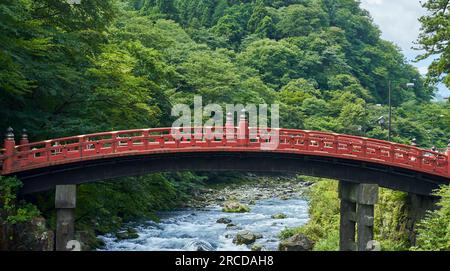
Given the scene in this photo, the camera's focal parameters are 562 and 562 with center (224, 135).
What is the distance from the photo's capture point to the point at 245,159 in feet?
90.8

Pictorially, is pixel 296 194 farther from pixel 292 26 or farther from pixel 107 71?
pixel 292 26

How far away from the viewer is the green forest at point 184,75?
88.8ft

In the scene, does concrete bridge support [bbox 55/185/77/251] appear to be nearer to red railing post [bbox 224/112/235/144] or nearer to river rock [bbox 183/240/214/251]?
red railing post [bbox 224/112/235/144]

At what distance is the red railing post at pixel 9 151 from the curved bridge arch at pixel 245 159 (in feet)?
2.86

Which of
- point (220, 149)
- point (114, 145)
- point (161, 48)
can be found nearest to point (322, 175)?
point (220, 149)

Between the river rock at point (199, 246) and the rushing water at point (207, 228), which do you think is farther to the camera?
the rushing water at point (207, 228)

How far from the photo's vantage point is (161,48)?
186ft

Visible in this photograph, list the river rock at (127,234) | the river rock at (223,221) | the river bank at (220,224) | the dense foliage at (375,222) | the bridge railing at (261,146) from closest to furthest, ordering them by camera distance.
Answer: the bridge railing at (261,146), the dense foliage at (375,222), the river bank at (220,224), the river rock at (127,234), the river rock at (223,221)

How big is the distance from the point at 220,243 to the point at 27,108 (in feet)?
47.1

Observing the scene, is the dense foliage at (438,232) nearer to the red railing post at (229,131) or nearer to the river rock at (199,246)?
the red railing post at (229,131)

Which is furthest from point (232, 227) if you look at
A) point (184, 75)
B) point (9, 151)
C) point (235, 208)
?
point (184, 75)

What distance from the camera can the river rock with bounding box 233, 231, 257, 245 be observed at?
115 ft

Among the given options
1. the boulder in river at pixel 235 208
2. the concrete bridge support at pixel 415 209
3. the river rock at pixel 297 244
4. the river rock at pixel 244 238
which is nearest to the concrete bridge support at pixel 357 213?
the concrete bridge support at pixel 415 209

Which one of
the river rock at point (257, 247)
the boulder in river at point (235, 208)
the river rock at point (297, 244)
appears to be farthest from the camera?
the boulder in river at point (235, 208)
